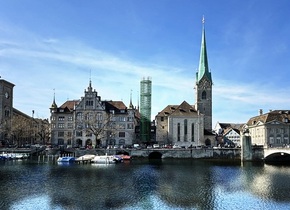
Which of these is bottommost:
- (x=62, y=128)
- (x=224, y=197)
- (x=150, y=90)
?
(x=224, y=197)

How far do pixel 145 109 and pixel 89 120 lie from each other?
23758 millimetres

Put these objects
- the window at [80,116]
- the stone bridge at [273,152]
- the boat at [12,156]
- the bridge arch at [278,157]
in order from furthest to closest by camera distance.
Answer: the window at [80,116] < the bridge arch at [278,157] < the boat at [12,156] < the stone bridge at [273,152]

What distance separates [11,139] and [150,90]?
53.9 m

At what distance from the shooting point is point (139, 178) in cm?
5488

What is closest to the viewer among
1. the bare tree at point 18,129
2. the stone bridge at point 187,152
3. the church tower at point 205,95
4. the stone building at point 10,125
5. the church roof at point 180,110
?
the stone bridge at point 187,152

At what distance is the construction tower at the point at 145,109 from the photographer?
128250 millimetres

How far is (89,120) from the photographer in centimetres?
11688

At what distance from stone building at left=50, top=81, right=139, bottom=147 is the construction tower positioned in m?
7.39

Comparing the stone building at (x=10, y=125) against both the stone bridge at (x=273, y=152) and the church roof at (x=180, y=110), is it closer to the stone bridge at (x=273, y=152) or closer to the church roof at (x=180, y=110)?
the church roof at (x=180, y=110)

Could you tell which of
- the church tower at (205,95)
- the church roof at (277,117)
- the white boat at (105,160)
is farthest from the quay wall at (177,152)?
the church tower at (205,95)

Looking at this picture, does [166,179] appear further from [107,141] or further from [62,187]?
[107,141]

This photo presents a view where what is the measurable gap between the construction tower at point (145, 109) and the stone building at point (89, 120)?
7.39 m

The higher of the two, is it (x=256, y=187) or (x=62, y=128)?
(x=62, y=128)

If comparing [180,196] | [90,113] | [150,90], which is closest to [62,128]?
[90,113]
